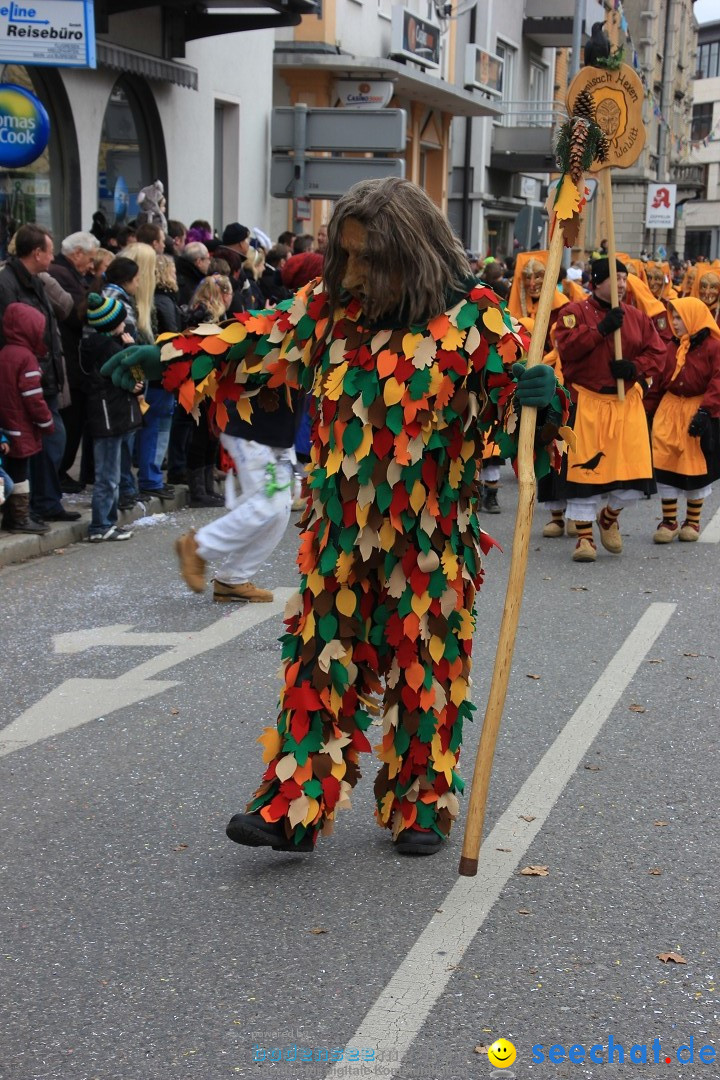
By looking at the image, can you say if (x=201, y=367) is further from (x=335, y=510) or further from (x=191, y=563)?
(x=191, y=563)

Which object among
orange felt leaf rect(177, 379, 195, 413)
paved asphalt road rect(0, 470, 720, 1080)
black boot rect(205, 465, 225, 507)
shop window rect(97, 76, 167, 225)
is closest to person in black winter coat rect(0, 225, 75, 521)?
black boot rect(205, 465, 225, 507)

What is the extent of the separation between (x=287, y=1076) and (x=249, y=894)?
96cm

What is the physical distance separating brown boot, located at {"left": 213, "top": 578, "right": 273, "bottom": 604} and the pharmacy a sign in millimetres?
25260

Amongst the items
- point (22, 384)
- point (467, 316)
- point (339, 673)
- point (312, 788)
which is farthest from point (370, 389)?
point (22, 384)

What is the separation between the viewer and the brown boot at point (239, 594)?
314 inches

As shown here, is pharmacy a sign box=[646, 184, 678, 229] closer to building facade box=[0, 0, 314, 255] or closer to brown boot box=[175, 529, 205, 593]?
building facade box=[0, 0, 314, 255]

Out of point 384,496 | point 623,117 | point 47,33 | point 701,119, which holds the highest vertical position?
point 701,119

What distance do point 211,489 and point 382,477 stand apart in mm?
7436

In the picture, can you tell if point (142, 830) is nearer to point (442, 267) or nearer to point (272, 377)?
point (272, 377)

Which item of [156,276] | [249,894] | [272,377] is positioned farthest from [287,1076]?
[156,276]

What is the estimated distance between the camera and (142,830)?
180 inches

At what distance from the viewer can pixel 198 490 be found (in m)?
11.1

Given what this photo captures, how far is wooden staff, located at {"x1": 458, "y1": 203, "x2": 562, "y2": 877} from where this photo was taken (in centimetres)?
394

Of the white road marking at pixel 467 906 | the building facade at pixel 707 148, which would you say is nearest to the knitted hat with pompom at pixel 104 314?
the white road marking at pixel 467 906
